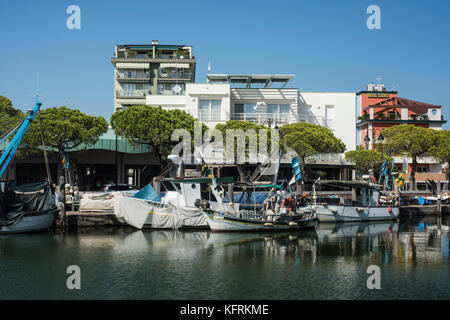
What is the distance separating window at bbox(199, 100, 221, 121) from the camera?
59.2 meters

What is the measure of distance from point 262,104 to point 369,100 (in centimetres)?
3453

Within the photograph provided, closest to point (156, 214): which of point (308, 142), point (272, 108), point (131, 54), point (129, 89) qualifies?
point (308, 142)

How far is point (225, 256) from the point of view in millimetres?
23484

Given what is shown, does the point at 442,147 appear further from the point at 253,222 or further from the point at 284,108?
the point at 253,222

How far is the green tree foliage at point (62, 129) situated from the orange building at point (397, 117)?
37.6 metres

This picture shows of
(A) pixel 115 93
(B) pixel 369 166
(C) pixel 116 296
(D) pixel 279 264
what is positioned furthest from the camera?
(A) pixel 115 93

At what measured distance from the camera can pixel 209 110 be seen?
2346 inches

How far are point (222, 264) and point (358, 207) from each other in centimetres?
2042

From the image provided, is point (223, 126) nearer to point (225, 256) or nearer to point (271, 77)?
point (271, 77)

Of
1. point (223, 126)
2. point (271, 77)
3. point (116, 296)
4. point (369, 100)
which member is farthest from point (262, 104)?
point (116, 296)

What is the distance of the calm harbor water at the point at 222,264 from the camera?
1709cm

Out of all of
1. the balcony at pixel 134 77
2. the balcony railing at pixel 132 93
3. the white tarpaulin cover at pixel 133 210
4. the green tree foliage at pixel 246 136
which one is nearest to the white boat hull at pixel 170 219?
the white tarpaulin cover at pixel 133 210

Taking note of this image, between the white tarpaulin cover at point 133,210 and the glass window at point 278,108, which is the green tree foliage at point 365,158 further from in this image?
the white tarpaulin cover at point 133,210

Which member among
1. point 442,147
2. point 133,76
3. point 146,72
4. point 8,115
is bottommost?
point 442,147
